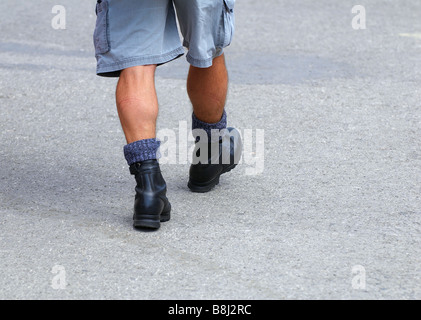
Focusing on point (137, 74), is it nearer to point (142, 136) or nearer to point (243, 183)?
point (142, 136)

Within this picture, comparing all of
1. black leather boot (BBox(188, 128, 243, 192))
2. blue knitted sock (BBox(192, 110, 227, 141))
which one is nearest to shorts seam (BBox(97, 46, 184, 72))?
blue knitted sock (BBox(192, 110, 227, 141))

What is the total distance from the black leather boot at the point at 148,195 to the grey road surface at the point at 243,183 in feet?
0.22

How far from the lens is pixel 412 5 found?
8641 millimetres

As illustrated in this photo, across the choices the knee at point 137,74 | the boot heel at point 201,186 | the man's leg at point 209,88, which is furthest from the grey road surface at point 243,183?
the knee at point 137,74

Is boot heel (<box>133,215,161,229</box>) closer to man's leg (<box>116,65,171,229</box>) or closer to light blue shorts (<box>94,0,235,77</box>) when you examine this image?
man's leg (<box>116,65,171,229</box>)

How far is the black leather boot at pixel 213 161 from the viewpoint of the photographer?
386 centimetres

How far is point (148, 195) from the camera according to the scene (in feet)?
10.9

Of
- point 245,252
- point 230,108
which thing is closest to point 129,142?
point 245,252

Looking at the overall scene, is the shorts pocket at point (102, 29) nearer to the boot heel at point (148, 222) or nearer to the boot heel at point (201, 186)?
the boot heel at point (148, 222)

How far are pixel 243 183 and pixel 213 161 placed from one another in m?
0.26

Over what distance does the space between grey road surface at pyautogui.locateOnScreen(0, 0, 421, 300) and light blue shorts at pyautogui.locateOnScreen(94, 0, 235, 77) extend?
71 cm

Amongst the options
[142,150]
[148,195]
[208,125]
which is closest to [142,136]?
[142,150]

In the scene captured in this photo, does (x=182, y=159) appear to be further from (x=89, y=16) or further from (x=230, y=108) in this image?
(x=89, y=16)
